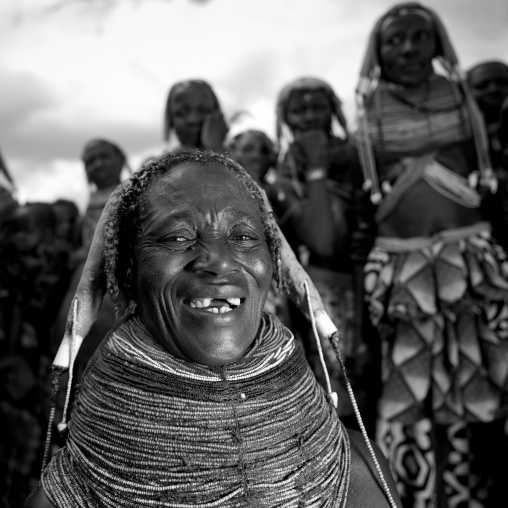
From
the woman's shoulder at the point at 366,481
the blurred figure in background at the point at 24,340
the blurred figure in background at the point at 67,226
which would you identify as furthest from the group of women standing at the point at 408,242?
the woman's shoulder at the point at 366,481

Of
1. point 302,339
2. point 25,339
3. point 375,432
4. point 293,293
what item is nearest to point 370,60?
point 302,339

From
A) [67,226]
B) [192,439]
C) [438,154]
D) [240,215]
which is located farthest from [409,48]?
[67,226]

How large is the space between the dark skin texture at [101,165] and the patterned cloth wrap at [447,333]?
93.8 inches

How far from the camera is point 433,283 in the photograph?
12.0 feet

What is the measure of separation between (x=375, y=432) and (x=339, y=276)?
3.12 feet

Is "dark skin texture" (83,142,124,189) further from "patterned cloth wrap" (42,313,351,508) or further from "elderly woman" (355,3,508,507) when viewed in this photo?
"patterned cloth wrap" (42,313,351,508)

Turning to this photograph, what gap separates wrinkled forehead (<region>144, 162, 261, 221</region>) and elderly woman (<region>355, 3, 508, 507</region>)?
2106 mm

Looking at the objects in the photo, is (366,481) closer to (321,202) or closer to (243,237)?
(243,237)

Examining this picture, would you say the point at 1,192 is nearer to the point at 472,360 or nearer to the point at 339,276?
the point at 339,276

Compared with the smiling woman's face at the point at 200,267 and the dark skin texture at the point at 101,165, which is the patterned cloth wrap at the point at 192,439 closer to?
the smiling woman's face at the point at 200,267

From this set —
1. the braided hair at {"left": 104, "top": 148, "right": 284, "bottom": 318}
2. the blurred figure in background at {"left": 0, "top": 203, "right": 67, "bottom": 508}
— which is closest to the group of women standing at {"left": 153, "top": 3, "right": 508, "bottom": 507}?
the blurred figure in background at {"left": 0, "top": 203, "right": 67, "bottom": 508}

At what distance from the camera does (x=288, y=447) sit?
160cm

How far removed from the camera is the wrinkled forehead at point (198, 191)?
5.58 feet

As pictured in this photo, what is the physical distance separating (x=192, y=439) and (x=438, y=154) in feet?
9.38
